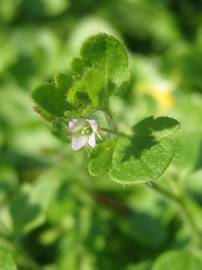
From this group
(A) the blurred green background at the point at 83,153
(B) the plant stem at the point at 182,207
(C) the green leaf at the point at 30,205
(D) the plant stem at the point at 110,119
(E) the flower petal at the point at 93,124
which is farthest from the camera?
(A) the blurred green background at the point at 83,153

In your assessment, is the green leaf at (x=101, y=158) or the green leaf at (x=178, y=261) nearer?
the green leaf at (x=101, y=158)

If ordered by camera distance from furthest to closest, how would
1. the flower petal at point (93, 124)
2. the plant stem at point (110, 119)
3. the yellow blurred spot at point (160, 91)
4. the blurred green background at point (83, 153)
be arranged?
the yellow blurred spot at point (160, 91) → the blurred green background at point (83, 153) → the plant stem at point (110, 119) → the flower petal at point (93, 124)

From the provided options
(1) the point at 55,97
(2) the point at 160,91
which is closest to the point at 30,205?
(1) the point at 55,97

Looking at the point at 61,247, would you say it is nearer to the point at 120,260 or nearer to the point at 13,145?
the point at 120,260

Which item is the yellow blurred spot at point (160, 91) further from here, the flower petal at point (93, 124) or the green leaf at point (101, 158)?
the flower petal at point (93, 124)

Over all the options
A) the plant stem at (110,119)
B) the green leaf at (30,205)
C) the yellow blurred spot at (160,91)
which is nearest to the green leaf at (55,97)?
the plant stem at (110,119)

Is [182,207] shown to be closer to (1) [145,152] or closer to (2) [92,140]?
(1) [145,152]

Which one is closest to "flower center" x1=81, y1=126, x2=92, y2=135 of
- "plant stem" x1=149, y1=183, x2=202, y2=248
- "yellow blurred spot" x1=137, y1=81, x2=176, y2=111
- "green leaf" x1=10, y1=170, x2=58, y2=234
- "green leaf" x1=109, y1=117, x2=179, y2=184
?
"green leaf" x1=109, y1=117, x2=179, y2=184
